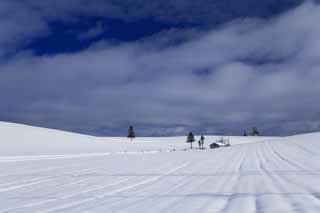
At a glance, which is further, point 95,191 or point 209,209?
point 95,191

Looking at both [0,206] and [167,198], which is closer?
Answer: [0,206]

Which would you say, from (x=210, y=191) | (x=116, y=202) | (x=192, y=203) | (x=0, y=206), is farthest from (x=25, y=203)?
(x=210, y=191)

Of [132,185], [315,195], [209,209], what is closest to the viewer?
[209,209]

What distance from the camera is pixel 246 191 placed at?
8.59 metres

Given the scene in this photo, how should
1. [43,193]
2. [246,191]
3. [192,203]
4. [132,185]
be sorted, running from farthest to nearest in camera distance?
[132,185] → [43,193] → [246,191] → [192,203]

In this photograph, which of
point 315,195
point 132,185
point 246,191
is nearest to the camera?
point 315,195

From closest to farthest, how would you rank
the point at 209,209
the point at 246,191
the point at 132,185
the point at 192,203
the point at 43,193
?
the point at 209,209 → the point at 192,203 → the point at 246,191 → the point at 43,193 → the point at 132,185

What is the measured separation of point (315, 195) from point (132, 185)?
5.12 metres

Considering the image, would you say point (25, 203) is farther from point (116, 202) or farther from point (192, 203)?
point (192, 203)

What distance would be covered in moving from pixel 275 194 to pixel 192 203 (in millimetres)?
2123

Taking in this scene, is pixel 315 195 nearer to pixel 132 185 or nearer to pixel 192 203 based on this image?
pixel 192 203

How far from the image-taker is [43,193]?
9281 mm

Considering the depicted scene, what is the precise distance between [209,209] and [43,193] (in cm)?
488

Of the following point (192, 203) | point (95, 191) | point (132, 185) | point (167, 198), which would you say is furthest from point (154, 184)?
point (192, 203)
